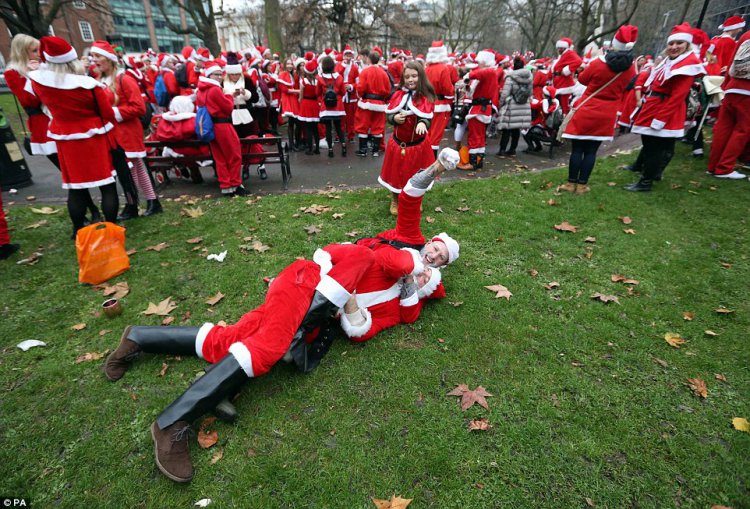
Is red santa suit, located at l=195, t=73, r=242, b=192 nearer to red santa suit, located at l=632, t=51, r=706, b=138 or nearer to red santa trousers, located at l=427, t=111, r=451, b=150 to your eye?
red santa trousers, located at l=427, t=111, r=451, b=150

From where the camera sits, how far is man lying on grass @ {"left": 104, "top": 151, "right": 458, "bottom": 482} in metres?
2.38

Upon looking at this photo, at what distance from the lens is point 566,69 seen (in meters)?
9.17

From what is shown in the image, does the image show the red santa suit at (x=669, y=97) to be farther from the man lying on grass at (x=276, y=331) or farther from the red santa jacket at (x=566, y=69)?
the man lying on grass at (x=276, y=331)

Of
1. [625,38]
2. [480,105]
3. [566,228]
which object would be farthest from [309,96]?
[566,228]

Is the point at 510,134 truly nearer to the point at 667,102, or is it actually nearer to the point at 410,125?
the point at 667,102

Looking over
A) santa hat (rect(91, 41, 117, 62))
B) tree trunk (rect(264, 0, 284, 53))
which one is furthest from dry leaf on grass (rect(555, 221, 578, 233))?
→ tree trunk (rect(264, 0, 284, 53))

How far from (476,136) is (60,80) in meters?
7.25

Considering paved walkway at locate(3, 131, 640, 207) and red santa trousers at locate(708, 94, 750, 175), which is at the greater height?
red santa trousers at locate(708, 94, 750, 175)

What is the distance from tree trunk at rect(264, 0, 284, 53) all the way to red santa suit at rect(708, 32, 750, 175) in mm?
15176

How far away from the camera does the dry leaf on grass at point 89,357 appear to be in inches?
126

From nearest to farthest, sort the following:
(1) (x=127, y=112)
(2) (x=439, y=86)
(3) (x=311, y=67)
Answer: (1) (x=127, y=112), (2) (x=439, y=86), (3) (x=311, y=67)

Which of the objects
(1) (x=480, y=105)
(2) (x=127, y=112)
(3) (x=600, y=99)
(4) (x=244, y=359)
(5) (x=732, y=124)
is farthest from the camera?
(1) (x=480, y=105)

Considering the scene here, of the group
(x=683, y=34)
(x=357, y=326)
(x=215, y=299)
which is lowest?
(x=215, y=299)

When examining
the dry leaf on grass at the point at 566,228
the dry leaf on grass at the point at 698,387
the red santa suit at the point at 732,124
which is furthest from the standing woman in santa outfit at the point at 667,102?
the dry leaf on grass at the point at 698,387
